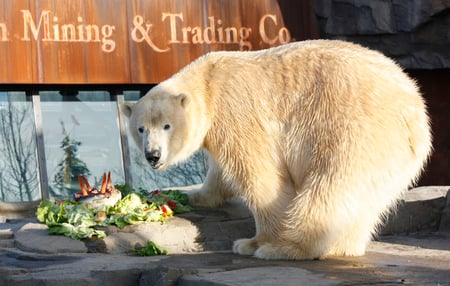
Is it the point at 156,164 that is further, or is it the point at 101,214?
the point at 101,214

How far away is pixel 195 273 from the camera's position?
5.36 meters

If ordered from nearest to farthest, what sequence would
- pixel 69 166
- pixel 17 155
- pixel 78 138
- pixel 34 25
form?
pixel 34 25 < pixel 17 155 < pixel 69 166 < pixel 78 138

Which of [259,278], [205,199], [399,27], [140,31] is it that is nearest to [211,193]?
[205,199]

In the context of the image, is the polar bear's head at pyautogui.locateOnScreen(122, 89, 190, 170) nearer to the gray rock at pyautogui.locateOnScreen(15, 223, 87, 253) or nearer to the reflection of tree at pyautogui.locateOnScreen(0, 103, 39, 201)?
the gray rock at pyautogui.locateOnScreen(15, 223, 87, 253)

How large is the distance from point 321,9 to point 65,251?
738cm

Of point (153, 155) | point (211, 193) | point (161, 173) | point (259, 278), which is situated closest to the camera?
point (259, 278)

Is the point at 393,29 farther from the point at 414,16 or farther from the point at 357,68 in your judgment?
the point at 357,68

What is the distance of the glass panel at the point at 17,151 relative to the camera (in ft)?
36.3

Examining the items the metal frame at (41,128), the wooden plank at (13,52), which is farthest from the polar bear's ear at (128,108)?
the wooden plank at (13,52)

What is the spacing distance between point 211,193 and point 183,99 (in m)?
1.39

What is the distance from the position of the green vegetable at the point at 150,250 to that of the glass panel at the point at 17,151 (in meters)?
4.88

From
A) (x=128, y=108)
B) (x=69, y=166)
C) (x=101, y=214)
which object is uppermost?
(x=128, y=108)

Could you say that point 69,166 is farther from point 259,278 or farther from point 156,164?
point 259,278

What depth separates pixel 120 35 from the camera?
37.8ft
